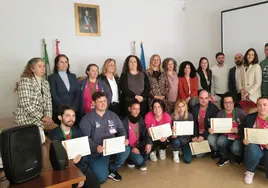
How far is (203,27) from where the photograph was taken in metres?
5.46

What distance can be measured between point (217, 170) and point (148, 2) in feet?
12.2

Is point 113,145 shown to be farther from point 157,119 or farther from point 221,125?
point 221,125

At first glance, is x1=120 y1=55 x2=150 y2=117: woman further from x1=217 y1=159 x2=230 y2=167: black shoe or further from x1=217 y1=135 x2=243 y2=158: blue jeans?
x1=217 y1=159 x2=230 y2=167: black shoe

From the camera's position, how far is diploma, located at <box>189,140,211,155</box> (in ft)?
10.4

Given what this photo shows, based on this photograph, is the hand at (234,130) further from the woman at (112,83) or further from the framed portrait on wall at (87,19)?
the framed portrait on wall at (87,19)

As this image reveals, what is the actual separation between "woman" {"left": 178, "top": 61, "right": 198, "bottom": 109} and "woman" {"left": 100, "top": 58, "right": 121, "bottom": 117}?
106cm

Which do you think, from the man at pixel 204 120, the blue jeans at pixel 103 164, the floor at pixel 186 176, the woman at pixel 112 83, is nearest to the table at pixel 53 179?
the blue jeans at pixel 103 164

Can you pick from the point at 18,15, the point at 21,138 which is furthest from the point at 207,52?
the point at 21,138

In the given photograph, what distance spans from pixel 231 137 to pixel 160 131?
93cm

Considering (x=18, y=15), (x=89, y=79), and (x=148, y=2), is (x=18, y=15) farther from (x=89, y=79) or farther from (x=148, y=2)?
(x=148, y=2)

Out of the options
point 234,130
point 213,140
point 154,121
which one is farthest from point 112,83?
point 234,130

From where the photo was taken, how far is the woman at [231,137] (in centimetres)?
300

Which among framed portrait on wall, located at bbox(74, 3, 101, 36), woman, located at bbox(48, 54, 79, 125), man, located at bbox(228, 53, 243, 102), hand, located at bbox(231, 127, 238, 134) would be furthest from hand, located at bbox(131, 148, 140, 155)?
framed portrait on wall, located at bbox(74, 3, 101, 36)

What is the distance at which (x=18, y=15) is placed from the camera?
378 centimetres
